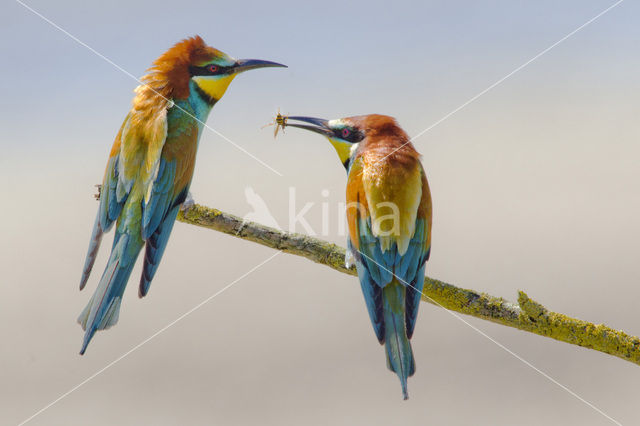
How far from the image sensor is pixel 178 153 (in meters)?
1.71

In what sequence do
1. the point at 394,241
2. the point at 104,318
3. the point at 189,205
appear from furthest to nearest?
1. the point at 189,205
2. the point at 394,241
3. the point at 104,318

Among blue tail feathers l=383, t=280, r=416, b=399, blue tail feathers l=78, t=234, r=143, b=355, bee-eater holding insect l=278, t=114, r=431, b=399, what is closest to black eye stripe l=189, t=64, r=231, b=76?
bee-eater holding insect l=278, t=114, r=431, b=399

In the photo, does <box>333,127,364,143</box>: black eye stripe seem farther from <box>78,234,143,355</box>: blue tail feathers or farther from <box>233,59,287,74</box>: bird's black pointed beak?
<box>78,234,143,355</box>: blue tail feathers

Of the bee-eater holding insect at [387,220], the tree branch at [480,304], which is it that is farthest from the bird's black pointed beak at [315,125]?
the tree branch at [480,304]

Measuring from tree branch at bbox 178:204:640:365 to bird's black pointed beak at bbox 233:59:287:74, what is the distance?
465 mm

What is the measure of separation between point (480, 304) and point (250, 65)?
100 centimetres

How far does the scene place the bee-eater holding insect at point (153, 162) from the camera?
1.58 meters

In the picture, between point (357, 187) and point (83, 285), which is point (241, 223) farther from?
point (83, 285)

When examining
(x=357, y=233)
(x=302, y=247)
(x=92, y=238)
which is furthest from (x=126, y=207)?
(x=357, y=233)

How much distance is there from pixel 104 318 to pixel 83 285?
0.65 ft

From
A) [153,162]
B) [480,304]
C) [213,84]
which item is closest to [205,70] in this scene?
[213,84]

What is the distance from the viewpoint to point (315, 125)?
71.8 inches

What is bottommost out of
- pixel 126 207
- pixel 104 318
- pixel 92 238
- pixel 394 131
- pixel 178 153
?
pixel 104 318

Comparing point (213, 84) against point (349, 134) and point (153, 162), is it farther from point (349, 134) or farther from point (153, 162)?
point (349, 134)
